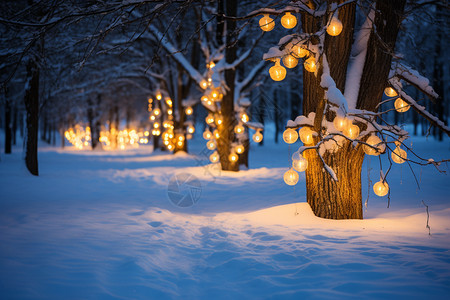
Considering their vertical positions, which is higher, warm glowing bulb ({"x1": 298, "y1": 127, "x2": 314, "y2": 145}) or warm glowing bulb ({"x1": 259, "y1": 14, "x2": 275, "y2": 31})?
warm glowing bulb ({"x1": 259, "y1": 14, "x2": 275, "y2": 31})

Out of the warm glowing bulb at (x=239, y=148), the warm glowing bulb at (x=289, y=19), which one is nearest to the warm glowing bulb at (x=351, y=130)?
the warm glowing bulb at (x=289, y=19)

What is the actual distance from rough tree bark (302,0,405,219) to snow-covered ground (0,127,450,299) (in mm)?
343

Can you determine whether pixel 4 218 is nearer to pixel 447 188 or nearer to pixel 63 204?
pixel 63 204

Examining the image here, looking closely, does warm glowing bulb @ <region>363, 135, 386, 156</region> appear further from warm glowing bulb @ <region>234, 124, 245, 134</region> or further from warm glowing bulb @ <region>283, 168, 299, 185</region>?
warm glowing bulb @ <region>234, 124, 245, 134</region>

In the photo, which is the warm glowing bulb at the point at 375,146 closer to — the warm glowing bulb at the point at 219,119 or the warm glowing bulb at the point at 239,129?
the warm glowing bulb at the point at 239,129

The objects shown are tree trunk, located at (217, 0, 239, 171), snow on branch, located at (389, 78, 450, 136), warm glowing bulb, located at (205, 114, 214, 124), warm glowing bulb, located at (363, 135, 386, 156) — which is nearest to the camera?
warm glowing bulb, located at (363, 135, 386, 156)

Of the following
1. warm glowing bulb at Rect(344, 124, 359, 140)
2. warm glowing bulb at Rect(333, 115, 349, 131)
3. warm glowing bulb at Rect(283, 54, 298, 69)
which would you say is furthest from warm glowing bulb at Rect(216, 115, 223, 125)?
warm glowing bulb at Rect(333, 115, 349, 131)

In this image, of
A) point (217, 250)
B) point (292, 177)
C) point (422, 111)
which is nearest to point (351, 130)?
point (292, 177)

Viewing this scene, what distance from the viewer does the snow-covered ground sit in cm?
278

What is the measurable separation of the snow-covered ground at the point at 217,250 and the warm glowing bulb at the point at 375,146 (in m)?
1.13

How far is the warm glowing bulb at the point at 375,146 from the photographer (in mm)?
4137

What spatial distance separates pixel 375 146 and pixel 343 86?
1.08m

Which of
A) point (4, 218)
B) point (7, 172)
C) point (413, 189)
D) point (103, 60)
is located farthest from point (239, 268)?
point (103, 60)

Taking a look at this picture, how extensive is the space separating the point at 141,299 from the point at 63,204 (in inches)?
172
